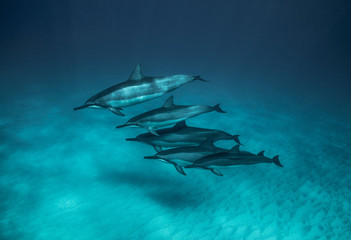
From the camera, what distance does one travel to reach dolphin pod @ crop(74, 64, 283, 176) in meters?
4.21

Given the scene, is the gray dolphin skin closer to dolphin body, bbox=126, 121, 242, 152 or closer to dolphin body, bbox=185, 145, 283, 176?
dolphin body, bbox=126, 121, 242, 152

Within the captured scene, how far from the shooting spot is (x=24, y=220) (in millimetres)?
4039

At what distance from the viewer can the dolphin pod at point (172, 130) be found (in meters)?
4.21

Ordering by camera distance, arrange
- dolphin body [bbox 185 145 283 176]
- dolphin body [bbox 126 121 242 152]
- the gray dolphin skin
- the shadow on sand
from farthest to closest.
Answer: dolphin body [bbox 126 121 242 152]
the shadow on sand
the gray dolphin skin
dolphin body [bbox 185 145 283 176]

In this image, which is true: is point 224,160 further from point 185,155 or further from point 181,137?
point 181,137

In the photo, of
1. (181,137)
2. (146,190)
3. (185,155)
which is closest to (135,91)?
(181,137)

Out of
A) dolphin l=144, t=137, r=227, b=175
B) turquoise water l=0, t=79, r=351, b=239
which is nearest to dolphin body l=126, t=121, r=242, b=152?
dolphin l=144, t=137, r=227, b=175

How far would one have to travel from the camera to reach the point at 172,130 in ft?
17.0

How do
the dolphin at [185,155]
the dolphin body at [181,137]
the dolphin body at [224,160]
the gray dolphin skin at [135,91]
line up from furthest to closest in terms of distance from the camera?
the dolphin body at [181,137] < the gray dolphin skin at [135,91] < the dolphin at [185,155] < the dolphin body at [224,160]

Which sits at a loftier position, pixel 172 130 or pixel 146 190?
pixel 172 130

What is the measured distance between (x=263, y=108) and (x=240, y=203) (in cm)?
926

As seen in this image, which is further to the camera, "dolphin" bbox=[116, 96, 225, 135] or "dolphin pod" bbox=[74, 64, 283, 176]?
"dolphin" bbox=[116, 96, 225, 135]

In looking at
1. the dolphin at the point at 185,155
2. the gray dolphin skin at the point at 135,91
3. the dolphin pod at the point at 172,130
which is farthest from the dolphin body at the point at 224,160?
the gray dolphin skin at the point at 135,91

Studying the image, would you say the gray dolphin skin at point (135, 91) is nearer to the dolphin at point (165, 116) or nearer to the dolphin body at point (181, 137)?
the dolphin at point (165, 116)
